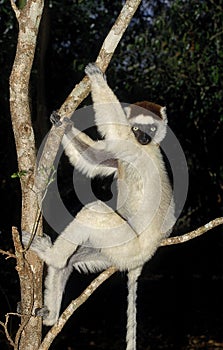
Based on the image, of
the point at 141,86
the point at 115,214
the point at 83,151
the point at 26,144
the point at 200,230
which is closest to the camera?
the point at 26,144

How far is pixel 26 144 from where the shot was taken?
146 inches

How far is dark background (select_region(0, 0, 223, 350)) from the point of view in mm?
7629

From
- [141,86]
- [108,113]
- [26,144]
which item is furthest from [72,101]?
[141,86]

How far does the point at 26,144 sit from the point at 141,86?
15.9 feet

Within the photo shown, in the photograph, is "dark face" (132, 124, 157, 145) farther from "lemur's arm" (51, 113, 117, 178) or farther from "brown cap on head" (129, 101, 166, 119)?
"lemur's arm" (51, 113, 117, 178)

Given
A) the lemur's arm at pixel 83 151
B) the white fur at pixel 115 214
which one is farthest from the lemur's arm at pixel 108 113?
the lemur's arm at pixel 83 151

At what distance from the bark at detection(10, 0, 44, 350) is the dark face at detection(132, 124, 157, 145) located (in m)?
1.00

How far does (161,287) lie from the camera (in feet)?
39.6

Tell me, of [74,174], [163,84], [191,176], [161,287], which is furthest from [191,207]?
[161,287]

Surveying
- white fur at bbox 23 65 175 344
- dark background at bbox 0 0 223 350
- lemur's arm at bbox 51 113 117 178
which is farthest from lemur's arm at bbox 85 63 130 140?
dark background at bbox 0 0 223 350

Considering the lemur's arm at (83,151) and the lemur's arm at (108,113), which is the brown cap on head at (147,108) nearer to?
the lemur's arm at (108,113)

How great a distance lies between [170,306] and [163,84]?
473 cm

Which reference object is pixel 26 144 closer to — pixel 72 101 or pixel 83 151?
pixel 72 101

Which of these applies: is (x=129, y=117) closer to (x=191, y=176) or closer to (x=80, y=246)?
(x=80, y=246)
